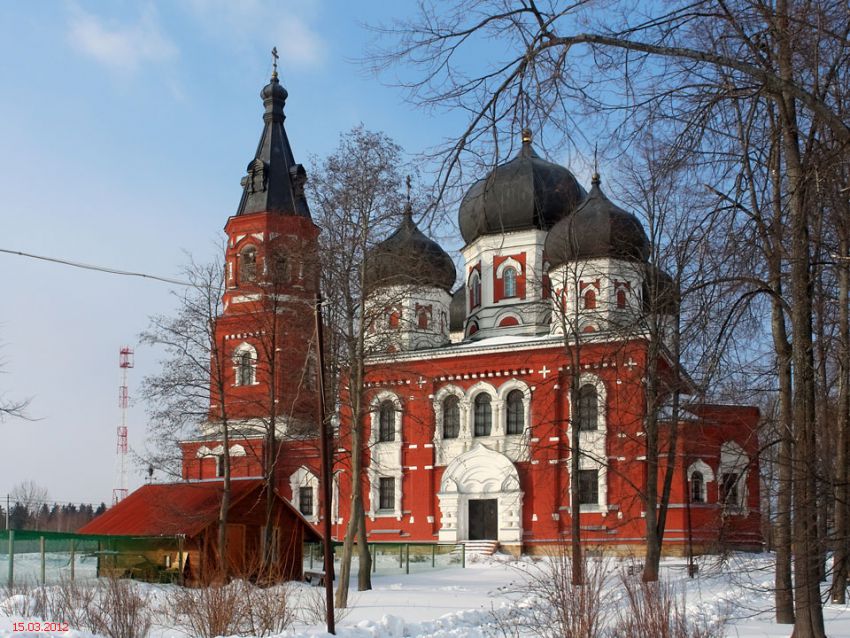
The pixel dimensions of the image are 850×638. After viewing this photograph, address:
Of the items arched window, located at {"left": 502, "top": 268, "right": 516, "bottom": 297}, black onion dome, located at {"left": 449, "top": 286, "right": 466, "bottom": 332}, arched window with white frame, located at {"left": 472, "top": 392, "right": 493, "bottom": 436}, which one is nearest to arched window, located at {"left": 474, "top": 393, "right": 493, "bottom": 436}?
arched window with white frame, located at {"left": 472, "top": 392, "right": 493, "bottom": 436}

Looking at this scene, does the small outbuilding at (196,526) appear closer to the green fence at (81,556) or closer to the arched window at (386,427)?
the green fence at (81,556)

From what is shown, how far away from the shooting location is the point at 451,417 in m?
36.1

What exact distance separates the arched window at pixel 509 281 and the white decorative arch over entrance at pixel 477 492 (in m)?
6.58

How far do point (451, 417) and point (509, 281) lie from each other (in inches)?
234

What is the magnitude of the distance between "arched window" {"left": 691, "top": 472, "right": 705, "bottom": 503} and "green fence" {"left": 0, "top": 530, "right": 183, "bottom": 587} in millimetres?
18708

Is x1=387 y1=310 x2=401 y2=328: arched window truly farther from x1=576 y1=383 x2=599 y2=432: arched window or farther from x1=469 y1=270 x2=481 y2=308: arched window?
x1=469 y1=270 x2=481 y2=308: arched window

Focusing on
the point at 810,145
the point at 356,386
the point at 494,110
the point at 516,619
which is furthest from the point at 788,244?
the point at 356,386

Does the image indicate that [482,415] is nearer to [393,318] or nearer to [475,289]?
[475,289]

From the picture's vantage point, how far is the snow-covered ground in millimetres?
11993

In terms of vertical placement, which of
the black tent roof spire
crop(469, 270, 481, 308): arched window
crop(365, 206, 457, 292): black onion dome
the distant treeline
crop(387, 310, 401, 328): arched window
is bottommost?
the distant treeline

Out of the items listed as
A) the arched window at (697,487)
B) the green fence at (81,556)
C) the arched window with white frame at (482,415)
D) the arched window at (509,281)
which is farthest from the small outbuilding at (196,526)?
the arched window at (509,281)

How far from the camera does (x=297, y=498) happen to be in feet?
126

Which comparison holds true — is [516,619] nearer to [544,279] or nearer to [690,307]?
[690,307]

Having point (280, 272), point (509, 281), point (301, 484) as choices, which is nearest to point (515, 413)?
point (509, 281)
